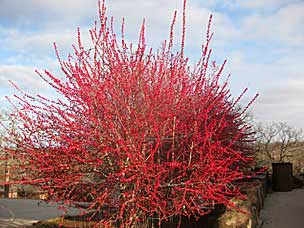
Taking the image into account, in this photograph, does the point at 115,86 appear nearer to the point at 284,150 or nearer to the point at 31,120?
the point at 31,120

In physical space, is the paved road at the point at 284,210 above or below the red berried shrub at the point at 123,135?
below

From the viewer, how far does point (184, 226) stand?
21.0 ft

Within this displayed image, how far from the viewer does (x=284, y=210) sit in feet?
26.4

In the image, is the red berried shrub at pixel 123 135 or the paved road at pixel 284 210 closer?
the red berried shrub at pixel 123 135

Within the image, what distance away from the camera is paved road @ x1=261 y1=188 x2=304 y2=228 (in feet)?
22.6

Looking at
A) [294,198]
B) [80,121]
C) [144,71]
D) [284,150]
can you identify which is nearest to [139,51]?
[144,71]

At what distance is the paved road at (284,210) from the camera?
22.6 feet

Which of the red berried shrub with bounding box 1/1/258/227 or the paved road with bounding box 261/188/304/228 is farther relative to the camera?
the paved road with bounding box 261/188/304/228

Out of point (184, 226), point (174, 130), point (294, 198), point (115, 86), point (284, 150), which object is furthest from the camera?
point (284, 150)

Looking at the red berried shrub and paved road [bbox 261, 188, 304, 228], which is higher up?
the red berried shrub

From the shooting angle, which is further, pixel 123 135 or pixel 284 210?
pixel 284 210

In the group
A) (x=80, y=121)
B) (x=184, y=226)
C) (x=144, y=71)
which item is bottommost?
(x=184, y=226)

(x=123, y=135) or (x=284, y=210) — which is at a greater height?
(x=123, y=135)

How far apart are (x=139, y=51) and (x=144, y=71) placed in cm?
37
